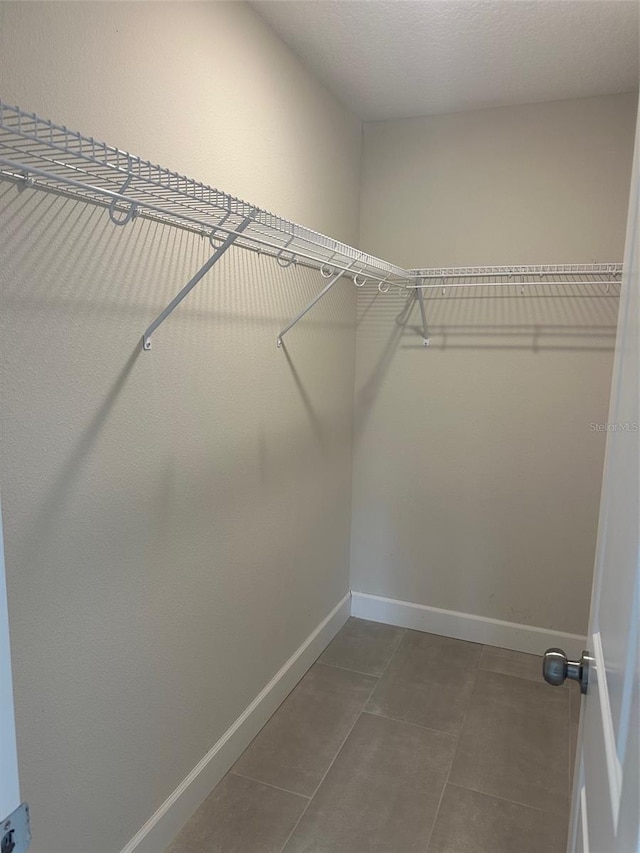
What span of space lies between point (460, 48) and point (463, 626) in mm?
2360

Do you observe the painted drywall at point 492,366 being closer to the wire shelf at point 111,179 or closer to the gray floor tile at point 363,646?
the gray floor tile at point 363,646

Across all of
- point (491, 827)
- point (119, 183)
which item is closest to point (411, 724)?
point (491, 827)

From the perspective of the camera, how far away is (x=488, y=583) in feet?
8.96

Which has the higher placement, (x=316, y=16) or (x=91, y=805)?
(x=316, y=16)

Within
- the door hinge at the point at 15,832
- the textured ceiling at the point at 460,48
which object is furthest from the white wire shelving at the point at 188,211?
the door hinge at the point at 15,832

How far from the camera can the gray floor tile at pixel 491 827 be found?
66.6 inches

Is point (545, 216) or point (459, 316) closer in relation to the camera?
point (545, 216)

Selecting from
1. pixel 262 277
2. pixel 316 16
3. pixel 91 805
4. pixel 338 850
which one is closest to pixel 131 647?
pixel 91 805

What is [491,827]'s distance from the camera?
5.78 ft

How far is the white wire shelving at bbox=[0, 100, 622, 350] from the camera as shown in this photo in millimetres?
930

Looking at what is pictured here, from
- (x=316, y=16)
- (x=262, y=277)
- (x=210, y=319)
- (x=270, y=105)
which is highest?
(x=316, y=16)

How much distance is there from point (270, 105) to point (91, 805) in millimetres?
2015

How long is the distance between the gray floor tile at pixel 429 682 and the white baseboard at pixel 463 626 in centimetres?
5

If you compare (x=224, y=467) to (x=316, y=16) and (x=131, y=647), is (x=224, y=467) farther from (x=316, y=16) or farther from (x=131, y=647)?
(x=316, y=16)
